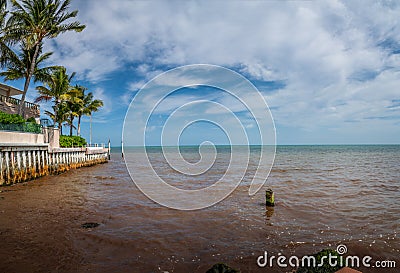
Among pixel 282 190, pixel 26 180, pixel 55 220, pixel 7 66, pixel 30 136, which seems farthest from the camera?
pixel 7 66

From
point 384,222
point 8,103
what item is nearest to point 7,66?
point 8,103

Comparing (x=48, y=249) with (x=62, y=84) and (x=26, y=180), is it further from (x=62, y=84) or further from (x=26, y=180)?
A: (x=62, y=84)

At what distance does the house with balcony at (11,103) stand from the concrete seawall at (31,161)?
308 inches

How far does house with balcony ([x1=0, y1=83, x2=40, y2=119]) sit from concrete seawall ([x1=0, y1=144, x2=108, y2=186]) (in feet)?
25.7

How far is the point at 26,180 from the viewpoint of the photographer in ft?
61.0

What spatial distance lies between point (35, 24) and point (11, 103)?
10014mm

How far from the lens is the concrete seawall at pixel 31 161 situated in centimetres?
1661

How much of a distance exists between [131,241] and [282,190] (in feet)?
38.2

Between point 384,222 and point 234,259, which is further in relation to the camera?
point 384,222

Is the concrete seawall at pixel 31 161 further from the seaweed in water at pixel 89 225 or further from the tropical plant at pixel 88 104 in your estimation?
the tropical plant at pixel 88 104

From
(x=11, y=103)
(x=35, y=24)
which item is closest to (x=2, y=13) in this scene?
(x=35, y=24)

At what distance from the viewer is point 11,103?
2917 cm
